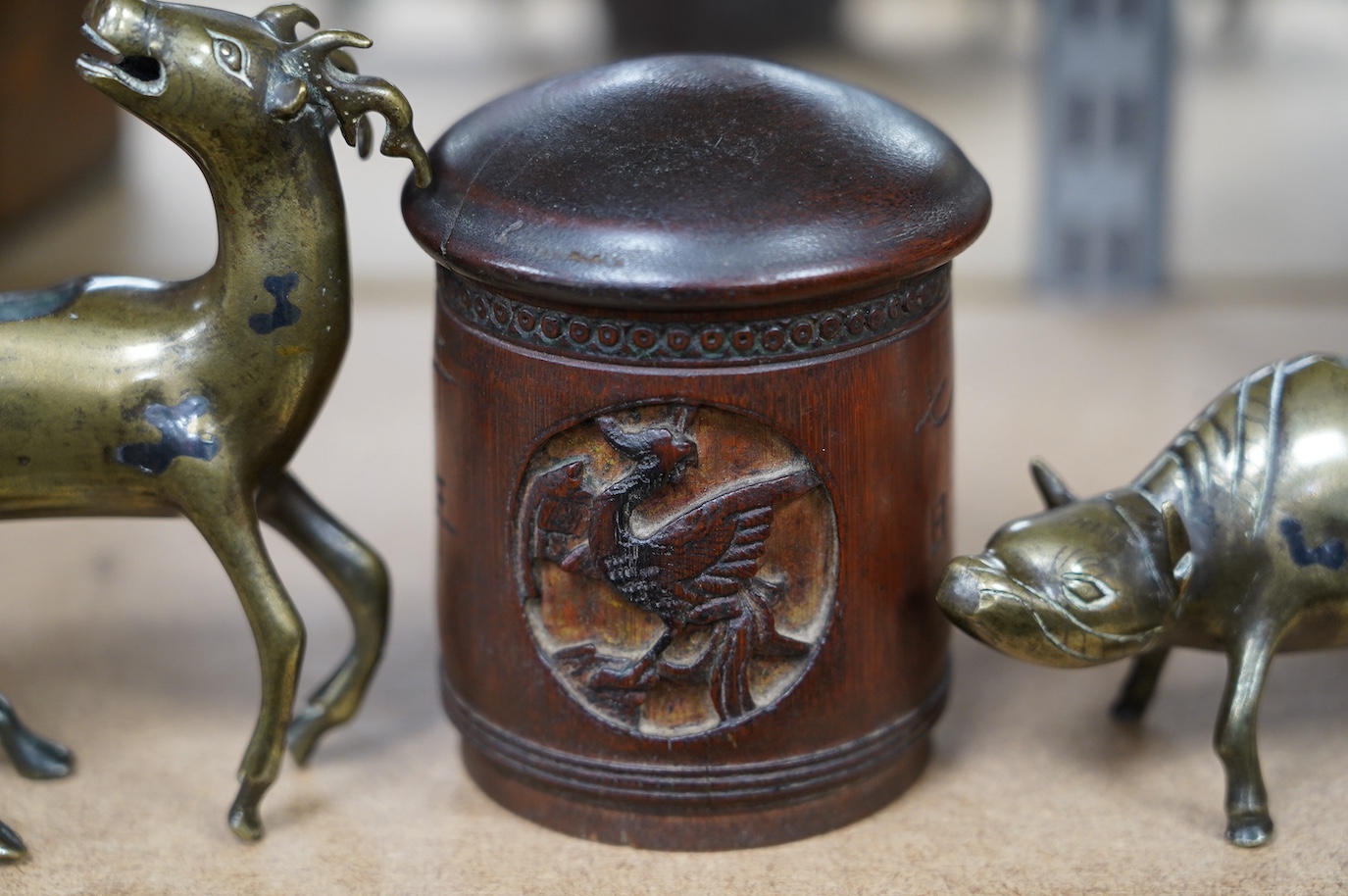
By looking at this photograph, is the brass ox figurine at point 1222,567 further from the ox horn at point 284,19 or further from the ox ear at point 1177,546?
the ox horn at point 284,19

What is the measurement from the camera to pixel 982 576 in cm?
176

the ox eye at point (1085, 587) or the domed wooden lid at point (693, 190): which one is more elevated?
the domed wooden lid at point (693, 190)

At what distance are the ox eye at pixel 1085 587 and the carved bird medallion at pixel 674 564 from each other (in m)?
0.23

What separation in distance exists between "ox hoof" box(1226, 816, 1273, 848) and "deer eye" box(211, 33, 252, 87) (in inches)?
46.4

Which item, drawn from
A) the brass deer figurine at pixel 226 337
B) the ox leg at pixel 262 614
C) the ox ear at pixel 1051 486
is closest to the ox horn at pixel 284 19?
the brass deer figurine at pixel 226 337

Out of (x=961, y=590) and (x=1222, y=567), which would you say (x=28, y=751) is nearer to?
(x=961, y=590)

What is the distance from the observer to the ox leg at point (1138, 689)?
204 cm

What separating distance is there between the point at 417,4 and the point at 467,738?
3.87m

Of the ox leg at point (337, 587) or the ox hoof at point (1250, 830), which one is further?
the ox leg at point (337, 587)

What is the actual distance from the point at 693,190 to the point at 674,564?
341mm

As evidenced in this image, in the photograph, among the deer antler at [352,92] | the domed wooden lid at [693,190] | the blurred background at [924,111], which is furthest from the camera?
the blurred background at [924,111]

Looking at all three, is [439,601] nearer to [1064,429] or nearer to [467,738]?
[467,738]

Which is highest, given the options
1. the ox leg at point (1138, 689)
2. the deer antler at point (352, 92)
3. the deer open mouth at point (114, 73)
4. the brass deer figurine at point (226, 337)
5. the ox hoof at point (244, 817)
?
the deer open mouth at point (114, 73)

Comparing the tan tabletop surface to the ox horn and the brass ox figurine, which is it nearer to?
the brass ox figurine
